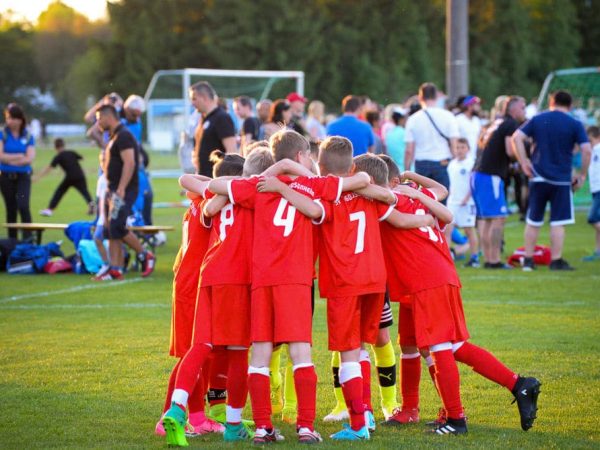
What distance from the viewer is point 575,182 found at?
524 inches

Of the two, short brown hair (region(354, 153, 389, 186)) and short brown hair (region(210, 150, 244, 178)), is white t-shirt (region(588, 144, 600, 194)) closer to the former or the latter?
short brown hair (region(354, 153, 389, 186))

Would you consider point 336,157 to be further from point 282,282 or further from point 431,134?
point 431,134

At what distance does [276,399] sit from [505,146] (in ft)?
25.1

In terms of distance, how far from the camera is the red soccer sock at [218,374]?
6211 millimetres

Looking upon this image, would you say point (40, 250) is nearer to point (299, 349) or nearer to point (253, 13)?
point (299, 349)

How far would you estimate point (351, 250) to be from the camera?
19.1 feet

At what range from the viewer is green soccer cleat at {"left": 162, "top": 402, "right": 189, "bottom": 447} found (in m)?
5.50

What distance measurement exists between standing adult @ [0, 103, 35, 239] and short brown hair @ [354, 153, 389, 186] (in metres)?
10.5

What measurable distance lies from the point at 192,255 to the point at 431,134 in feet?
24.7

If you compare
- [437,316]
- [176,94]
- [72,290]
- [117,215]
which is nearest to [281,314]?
[437,316]

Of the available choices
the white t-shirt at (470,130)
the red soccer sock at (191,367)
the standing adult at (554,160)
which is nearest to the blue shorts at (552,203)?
the standing adult at (554,160)

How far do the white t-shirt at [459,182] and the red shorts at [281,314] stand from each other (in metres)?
8.28

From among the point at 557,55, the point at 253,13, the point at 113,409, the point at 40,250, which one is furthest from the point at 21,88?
the point at 113,409

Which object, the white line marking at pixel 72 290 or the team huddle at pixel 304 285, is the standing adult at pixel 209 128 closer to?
the white line marking at pixel 72 290
